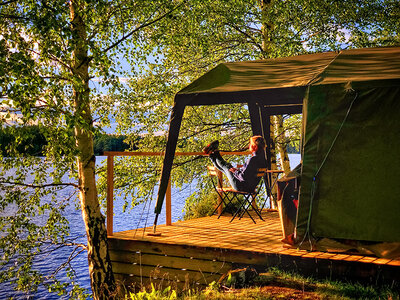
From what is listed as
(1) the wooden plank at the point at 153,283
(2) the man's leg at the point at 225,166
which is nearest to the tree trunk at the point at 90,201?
(1) the wooden plank at the point at 153,283

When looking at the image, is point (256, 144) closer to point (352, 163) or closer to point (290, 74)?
point (290, 74)

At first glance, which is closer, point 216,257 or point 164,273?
point 216,257

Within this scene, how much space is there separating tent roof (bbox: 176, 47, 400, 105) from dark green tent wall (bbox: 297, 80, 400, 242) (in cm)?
22

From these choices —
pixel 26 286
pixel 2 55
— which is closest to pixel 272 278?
pixel 2 55

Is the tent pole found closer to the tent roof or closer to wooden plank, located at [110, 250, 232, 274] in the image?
the tent roof

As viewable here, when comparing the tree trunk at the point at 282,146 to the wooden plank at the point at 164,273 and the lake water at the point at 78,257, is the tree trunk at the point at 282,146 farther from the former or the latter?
the wooden plank at the point at 164,273

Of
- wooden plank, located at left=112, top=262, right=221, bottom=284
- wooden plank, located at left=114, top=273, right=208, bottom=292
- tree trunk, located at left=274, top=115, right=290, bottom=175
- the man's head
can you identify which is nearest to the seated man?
the man's head

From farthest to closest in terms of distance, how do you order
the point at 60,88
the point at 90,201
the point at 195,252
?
the point at 90,201 < the point at 60,88 < the point at 195,252

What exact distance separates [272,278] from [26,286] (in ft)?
14.5

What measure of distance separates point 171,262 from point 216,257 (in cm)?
66

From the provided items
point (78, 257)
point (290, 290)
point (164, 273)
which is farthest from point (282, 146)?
point (78, 257)

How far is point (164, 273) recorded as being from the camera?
595 centimetres

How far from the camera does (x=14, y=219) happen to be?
767 centimetres

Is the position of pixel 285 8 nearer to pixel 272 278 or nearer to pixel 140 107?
pixel 140 107
